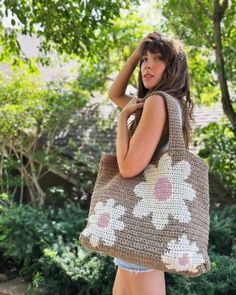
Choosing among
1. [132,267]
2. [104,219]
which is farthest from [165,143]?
[132,267]

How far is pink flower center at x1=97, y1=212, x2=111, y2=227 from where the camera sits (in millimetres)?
1828

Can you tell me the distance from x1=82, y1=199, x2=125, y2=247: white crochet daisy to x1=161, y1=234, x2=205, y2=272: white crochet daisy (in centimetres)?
23

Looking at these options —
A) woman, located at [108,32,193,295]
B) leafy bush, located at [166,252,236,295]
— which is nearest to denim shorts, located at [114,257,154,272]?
woman, located at [108,32,193,295]

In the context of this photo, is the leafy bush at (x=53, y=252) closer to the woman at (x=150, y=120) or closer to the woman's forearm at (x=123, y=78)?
the woman at (x=150, y=120)

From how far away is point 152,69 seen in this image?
6.43ft

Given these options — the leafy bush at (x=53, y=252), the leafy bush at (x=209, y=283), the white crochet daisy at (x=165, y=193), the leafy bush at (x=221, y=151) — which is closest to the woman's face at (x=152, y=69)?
the white crochet daisy at (x=165, y=193)

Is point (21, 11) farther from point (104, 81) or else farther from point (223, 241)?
point (104, 81)

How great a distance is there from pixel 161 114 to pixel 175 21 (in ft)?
17.6

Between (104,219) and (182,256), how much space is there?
0.37 meters

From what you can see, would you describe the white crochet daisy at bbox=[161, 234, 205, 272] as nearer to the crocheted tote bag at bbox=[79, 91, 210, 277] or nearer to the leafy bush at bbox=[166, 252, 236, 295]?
the crocheted tote bag at bbox=[79, 91, 210, 277]

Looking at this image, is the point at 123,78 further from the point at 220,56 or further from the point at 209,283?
the point at 220,56

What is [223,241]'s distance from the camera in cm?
468

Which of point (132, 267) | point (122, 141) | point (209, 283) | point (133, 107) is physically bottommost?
point (209, 283)

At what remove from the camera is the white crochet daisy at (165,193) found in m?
1.74
